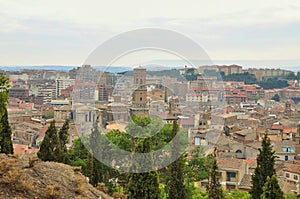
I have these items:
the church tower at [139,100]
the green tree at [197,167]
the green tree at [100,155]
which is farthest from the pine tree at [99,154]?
the green tree at [197,167]

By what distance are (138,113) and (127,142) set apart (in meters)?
2.26

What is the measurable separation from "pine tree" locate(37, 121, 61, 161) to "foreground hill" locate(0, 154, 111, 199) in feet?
8.59

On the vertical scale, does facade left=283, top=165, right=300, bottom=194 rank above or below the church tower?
below

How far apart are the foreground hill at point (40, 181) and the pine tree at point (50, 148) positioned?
103 inches

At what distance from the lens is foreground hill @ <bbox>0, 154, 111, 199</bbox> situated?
5.61 metres

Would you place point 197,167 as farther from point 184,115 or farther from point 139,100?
point 184,115

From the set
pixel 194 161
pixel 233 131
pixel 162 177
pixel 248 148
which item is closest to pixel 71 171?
pixel 162 177

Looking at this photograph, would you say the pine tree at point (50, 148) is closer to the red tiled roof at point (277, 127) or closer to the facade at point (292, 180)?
the facade at point (292, 180)

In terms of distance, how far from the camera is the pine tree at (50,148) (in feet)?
31.7

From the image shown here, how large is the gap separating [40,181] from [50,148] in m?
3.69

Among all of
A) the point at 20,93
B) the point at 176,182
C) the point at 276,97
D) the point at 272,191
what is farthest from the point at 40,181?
the point at 276,97

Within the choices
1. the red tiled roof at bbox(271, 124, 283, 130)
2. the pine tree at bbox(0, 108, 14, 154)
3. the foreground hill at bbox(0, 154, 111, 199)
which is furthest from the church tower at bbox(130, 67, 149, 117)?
the red tiled roof at bbox(271, 124, 283, 130)

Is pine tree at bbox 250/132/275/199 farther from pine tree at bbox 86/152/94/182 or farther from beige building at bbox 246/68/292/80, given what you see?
beige building at bbox 246/68/292/80

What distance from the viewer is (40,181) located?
6.11m
